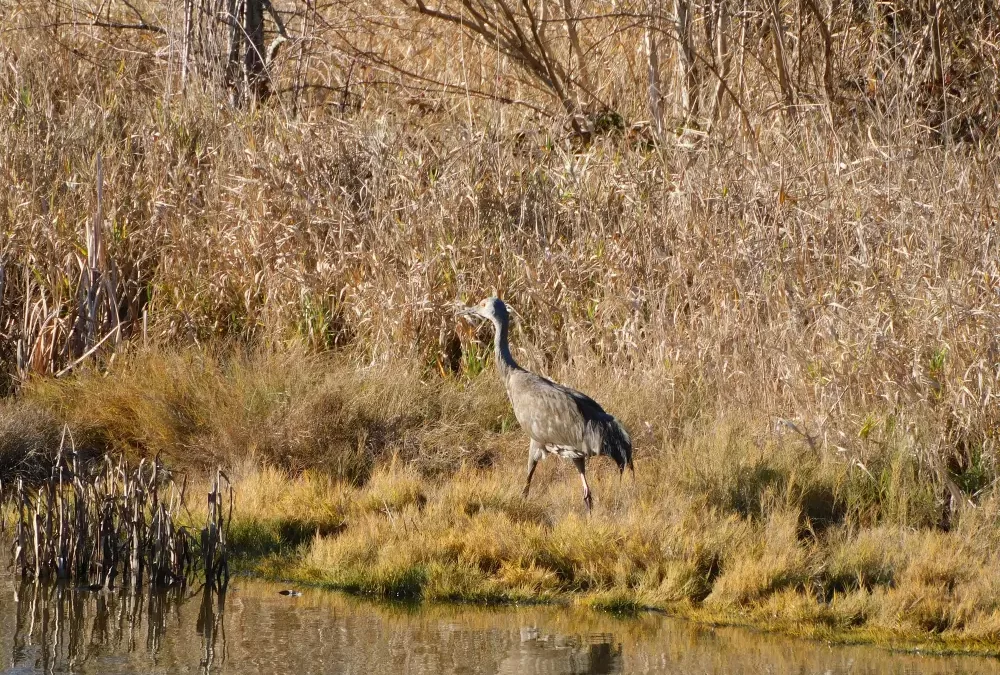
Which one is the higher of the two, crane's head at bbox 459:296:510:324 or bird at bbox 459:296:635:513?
crane's head at bbox 459:296:510:324

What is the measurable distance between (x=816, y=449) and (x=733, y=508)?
0.69m

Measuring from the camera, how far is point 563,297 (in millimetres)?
9359

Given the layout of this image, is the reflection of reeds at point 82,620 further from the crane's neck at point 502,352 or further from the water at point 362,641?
the crane's neck at point 502,352

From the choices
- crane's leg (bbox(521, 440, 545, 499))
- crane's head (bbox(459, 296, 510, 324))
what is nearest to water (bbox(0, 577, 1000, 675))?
crane's leg (bbox(521, 440, 545, 499))

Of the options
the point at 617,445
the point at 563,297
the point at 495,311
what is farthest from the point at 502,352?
the point at 563,297

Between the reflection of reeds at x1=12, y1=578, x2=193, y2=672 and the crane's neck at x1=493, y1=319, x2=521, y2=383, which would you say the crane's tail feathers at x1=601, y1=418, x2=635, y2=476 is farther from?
the reflection of reeds at x1=12, y1=578, x2=193, y2=672

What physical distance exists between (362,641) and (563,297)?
3.96 meters

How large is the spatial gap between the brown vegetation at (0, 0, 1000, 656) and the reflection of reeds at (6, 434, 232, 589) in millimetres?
627

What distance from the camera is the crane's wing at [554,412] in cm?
742

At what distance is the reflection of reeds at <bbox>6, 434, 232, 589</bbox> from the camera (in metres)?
6.50

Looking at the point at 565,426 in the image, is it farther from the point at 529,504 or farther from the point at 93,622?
the point at 93,622

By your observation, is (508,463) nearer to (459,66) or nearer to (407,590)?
(407,590)

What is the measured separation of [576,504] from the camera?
761cm

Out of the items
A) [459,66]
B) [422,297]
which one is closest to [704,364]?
[422,297]
